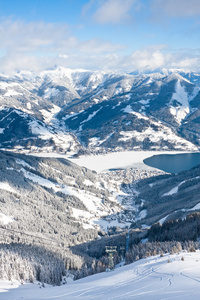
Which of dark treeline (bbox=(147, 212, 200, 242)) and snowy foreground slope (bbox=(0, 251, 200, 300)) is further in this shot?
dark treeline (bbox=(147, 212, 200, 242))

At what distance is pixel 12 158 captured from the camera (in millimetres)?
189500

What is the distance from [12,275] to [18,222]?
214 feet

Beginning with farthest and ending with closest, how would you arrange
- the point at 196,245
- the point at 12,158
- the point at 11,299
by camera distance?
the point at 12,158, the point at 196,245, the point at 11,299

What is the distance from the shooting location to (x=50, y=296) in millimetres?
37781

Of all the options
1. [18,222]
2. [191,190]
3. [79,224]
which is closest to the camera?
[18,222]

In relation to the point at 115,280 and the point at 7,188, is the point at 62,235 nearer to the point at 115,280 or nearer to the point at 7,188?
the point at 7,188

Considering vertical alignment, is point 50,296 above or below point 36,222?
below

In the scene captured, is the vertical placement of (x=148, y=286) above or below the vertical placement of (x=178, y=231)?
above

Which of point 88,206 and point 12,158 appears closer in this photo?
point 88,206

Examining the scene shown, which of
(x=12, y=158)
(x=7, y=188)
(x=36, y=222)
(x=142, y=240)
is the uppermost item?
(x=12, y=158)

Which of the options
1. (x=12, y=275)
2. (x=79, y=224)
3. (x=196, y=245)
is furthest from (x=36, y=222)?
(x=196, y=245)

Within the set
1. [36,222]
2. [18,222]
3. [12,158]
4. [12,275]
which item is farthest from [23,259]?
[12,158]

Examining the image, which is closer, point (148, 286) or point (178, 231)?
point (148, 286)

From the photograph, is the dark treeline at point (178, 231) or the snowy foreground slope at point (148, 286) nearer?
the snowy foreground slope at point (148, 286)
